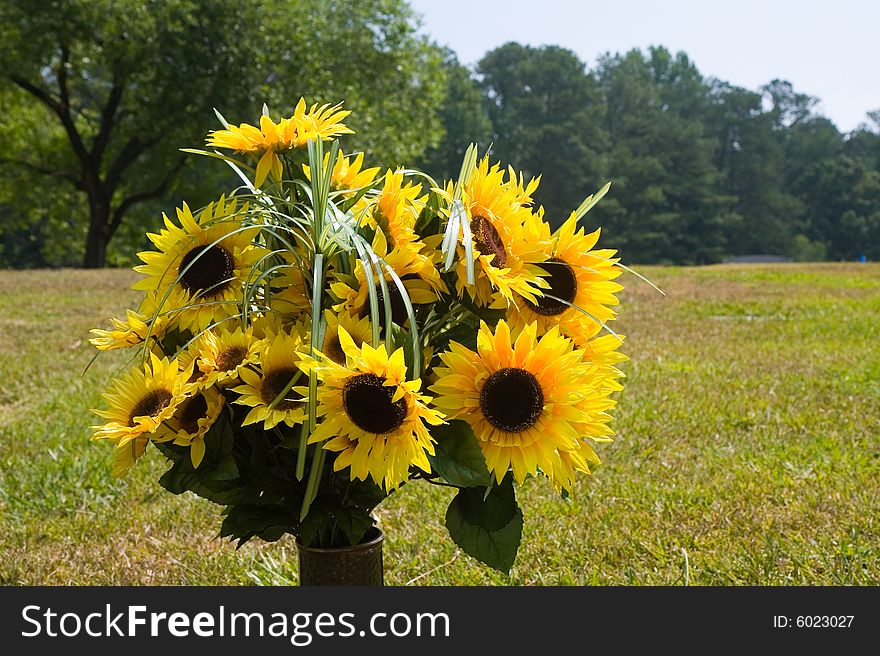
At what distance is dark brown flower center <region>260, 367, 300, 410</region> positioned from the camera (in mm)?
1174

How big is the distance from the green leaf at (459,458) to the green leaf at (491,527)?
0.48ft

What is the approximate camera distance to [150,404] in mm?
1222

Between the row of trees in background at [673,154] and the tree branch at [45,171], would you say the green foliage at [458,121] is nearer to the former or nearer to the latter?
the row of trees in background at [673,154]

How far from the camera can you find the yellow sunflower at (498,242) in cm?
116

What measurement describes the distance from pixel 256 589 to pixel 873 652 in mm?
903

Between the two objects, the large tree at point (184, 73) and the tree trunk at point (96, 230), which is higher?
the large tree at point (184, 73)

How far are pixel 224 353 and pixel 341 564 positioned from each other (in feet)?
1.21

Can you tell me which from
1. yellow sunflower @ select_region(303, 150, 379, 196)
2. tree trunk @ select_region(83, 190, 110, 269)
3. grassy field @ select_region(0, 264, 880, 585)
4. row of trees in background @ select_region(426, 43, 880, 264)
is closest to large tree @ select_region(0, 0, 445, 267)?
tree trunk @ select_region(83, 190, 110, 269)

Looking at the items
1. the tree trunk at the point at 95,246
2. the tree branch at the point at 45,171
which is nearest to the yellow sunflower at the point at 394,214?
the tree trunk at the point at 95,246

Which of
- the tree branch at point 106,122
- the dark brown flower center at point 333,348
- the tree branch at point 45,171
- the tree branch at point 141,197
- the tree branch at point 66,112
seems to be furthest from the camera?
the tree branch at point 141,197

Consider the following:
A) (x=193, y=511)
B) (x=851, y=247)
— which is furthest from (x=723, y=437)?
(x=851, y=247)

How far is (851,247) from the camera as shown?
48969 millimetres

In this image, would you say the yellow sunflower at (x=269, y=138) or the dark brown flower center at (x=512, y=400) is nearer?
the dark brown flower center at (x=512, y=400)

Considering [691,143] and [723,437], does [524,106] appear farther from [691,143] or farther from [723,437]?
[723,437]
